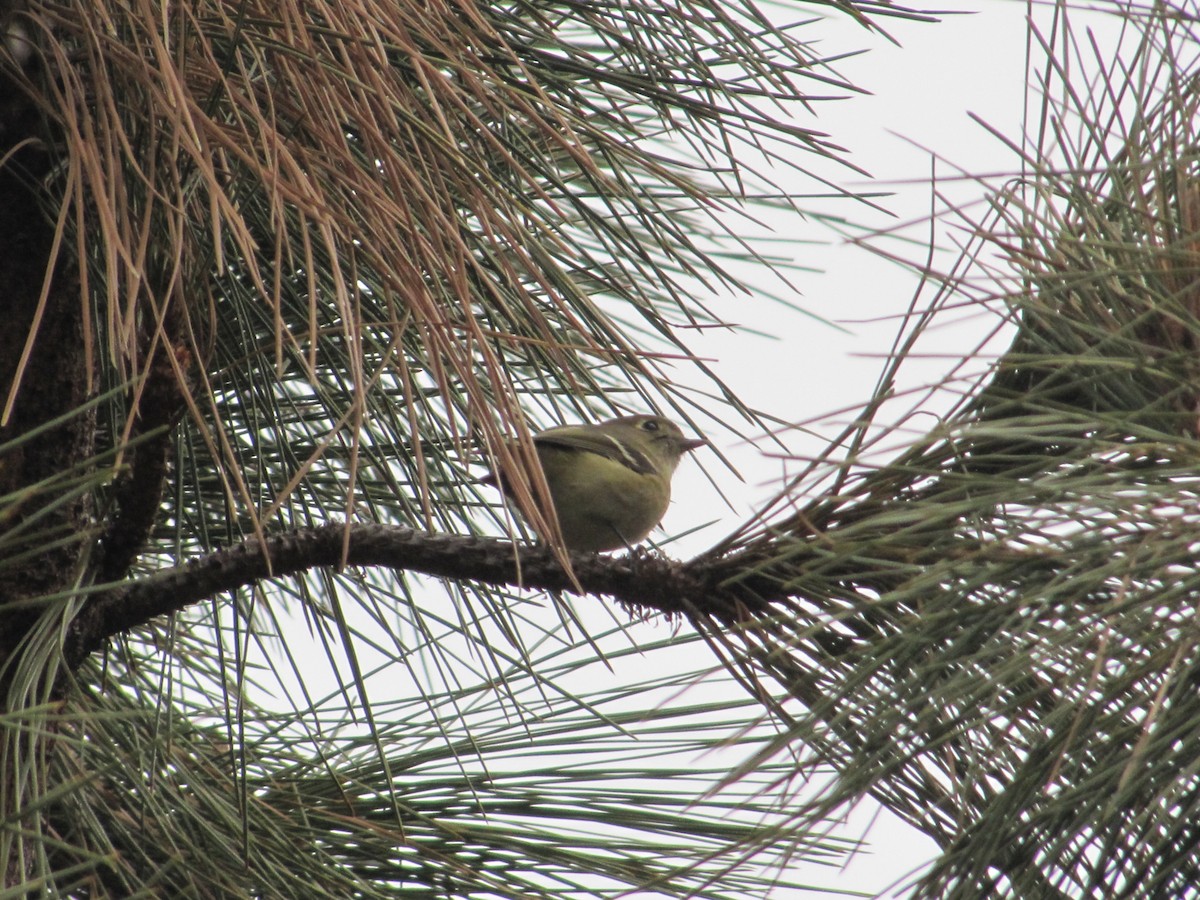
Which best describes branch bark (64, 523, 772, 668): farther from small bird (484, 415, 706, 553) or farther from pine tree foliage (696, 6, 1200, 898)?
small bird (484, 415, 706, 553)

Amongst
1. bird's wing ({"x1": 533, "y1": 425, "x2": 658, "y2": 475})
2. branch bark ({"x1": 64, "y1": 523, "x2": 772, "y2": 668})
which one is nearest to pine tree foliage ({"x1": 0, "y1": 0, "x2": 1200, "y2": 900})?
branch bark ({"x1": 64, "y1": 523, "x2": 772, "y2": 668})

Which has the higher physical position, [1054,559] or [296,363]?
[296,363]

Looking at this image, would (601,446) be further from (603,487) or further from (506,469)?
(506,469)

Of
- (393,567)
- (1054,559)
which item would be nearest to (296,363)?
(393,567)

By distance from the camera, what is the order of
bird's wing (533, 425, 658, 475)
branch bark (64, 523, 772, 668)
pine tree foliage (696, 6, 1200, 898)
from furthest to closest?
bird's wing (533, 425, 658, 475) < branch bark (64, 523, 772, 668) < pine tree foliage (696, 6, 1200, 898)

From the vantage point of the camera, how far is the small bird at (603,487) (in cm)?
295

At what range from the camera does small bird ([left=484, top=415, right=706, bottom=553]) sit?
2953mm

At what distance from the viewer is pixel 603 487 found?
→ 2.96 metres

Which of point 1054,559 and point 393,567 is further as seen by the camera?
point 393,567

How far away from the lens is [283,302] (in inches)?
70.1

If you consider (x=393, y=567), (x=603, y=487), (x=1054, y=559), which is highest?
(x=603, y=487)

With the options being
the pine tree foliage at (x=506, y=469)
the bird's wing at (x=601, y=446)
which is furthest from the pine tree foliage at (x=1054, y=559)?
the bird's wing at (x=601, y=446)

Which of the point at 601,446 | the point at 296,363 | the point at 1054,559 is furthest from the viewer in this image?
the point at 601,446

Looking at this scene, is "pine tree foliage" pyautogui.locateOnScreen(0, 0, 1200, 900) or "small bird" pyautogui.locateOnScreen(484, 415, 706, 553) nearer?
"pine tree foliage" pyautogui.locateOnScreen(0, 0, 1200, 900)
